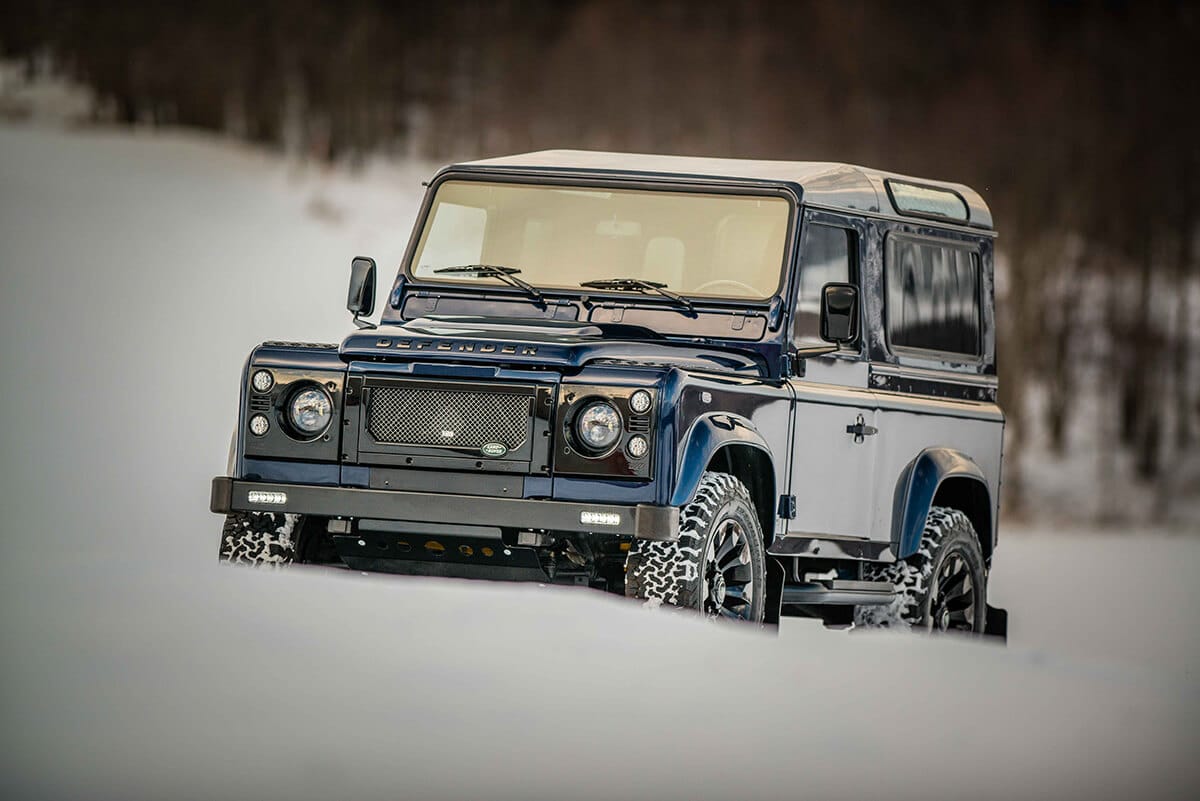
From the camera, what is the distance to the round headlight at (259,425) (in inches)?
388

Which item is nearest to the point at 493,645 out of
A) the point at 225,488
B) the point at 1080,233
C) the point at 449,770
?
the point at 449,770

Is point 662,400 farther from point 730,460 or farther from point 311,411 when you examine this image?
point 311,411

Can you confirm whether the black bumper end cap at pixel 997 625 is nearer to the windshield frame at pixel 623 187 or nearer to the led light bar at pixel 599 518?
the windshield frame at pixel 623 187

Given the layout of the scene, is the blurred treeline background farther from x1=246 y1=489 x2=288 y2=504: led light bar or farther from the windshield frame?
x1=246 y1=489 x2=288 y2=504: led light bar

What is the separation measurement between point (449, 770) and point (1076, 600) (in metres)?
10.6

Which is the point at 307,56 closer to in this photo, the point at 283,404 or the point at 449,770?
the point at 283,404

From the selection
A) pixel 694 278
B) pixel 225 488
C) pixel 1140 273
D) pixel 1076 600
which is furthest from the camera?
pixel 1140 273

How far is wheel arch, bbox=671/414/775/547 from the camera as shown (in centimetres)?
948

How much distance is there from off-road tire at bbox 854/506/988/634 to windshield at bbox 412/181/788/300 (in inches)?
78.0

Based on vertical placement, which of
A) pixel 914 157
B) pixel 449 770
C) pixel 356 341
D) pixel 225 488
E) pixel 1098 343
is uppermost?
pixel 914 157

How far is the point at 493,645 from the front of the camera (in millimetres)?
8516

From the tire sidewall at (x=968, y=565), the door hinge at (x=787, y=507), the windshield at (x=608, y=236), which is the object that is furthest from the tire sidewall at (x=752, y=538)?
the tire sidewall at (x=968, y=565)

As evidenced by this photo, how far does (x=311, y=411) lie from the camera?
9797mm

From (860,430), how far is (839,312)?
885 mm
